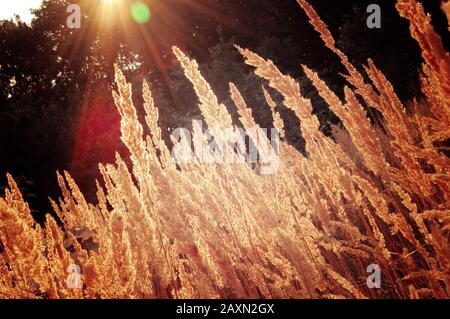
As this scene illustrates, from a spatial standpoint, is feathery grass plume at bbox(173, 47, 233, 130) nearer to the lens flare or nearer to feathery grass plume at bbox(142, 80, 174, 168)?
feathery grass plume at bbox(142, 80, 174, 168)

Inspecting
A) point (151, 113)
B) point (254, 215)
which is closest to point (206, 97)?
point (151, 113)

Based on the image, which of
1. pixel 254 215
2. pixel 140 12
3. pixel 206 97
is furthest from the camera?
pixel 140 12

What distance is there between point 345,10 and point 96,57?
16470 millimetres

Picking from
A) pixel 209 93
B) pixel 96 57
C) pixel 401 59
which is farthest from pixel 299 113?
pixel 96 57

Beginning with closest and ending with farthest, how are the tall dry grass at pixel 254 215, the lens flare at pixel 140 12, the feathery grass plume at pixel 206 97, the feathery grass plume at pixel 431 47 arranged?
the feathery grass plume at pixel 431 47 → the tall dry grass at pixel 254 215 → the feathery grass plume at pixel 206 97 → the lens flare at pixel 140 12

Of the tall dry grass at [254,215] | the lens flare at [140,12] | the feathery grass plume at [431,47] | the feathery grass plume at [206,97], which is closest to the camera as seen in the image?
the feathery grass plume at [431,47]

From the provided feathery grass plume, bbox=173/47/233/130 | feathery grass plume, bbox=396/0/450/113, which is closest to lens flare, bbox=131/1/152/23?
feathery grass plume, bbox=173/47/233/130

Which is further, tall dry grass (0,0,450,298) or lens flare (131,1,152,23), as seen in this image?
lens flare (131,1,152,23)

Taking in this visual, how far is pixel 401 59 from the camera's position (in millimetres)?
8094

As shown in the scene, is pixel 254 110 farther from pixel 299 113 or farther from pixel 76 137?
pixel 299 113

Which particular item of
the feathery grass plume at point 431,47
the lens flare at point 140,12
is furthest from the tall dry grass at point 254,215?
the lens flare at point 140,12

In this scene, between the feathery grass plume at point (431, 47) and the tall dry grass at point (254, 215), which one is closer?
the feathery grass plume at point (431, 47)

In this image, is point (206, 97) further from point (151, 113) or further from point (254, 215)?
point (254, 215)

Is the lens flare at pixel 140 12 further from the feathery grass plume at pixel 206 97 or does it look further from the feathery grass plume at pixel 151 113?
the feathery grass plume at pixel 206 97
